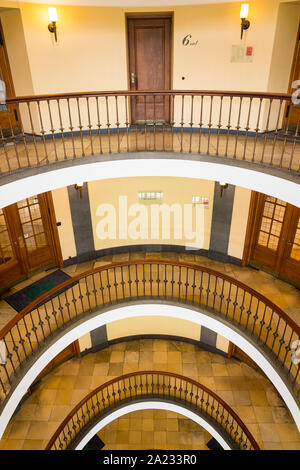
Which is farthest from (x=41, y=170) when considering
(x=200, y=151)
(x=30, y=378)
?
(x=30, y=378)

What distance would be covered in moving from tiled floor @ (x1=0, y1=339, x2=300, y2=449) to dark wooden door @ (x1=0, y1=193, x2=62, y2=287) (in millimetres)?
3070

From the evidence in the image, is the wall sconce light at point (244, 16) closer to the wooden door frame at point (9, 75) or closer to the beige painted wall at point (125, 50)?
the beige painted wall at point (125, 50)

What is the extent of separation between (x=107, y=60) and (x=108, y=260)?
16.3ft

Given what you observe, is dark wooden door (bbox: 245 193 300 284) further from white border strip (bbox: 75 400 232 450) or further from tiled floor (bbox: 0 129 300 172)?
white border strip (bbox: 75 400 232 450)

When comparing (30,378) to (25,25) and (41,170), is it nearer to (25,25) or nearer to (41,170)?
(41,170)

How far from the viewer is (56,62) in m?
7.15

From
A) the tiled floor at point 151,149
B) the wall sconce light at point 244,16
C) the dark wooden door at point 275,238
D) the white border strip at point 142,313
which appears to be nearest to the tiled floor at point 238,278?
the dark wooden door at point 275,238

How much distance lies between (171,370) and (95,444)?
2852 millimetres

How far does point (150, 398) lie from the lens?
29.7 ft

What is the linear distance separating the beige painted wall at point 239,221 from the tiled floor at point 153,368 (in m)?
3.17

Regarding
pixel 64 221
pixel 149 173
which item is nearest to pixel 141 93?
pixel 149 173

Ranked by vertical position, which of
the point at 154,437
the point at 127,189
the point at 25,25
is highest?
the point at 25,25

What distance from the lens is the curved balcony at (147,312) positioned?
568cm

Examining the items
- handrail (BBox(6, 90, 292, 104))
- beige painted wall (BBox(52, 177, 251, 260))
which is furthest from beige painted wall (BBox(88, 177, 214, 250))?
handrail (BBox(6, 90, 292, 104))
